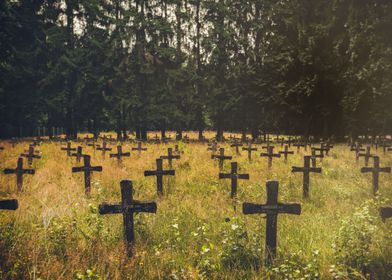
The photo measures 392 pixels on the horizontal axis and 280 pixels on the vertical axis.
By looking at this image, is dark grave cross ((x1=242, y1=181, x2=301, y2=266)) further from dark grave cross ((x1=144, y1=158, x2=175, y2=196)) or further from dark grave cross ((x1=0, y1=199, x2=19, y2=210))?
dark grave cross ((x1=144, y1=158, x2=175, y2=196))

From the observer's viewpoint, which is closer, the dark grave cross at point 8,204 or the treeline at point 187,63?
the dark grave cross at point 8,204

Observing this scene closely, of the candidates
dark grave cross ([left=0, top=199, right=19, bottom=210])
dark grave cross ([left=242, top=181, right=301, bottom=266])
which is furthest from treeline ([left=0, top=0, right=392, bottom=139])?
dark grave cross ([left=0, top=199, right=19, bottom=210])

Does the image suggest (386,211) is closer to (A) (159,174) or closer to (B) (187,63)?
(A) (159,174)

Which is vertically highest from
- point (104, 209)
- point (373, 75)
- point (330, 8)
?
point (330, 8)

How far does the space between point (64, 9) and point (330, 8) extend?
935 inches

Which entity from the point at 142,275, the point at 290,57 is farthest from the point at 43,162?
the point at 290,57

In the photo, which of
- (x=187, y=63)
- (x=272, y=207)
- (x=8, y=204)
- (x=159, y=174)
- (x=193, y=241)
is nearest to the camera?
(x=8, y=204)

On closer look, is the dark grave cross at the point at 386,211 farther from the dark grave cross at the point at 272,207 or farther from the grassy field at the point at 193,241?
the dark grave cross at the point at 272,207

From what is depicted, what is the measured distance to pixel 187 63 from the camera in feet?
118

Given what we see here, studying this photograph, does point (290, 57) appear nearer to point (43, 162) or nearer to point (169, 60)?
point (169, 60)

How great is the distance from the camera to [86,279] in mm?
4145

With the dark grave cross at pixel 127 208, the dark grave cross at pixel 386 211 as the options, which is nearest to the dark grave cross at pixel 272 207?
the dark grave cross at pixel 386 211

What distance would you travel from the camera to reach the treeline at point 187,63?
94.9ft

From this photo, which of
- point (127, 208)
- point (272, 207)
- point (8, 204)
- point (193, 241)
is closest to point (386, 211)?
point (272, 207)
